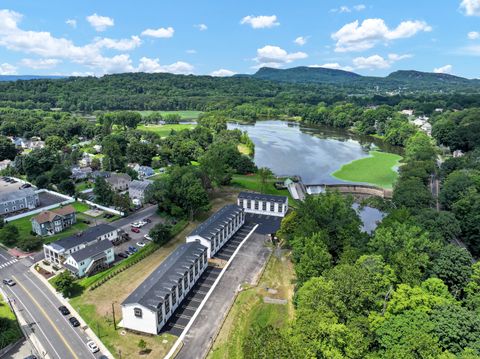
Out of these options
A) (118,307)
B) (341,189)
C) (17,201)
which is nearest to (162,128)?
(17,201)

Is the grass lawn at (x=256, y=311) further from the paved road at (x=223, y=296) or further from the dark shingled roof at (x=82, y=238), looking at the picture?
the dark shingled roof at (x=82, y=238)

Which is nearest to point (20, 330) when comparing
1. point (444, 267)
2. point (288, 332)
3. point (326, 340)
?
point (288, 332)

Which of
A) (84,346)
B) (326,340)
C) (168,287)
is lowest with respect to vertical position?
(84,346)

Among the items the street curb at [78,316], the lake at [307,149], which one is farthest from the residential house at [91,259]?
the lake at [307,149]

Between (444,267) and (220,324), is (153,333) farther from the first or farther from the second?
(444,267)

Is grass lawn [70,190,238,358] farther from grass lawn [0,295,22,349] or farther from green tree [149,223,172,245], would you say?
grass lawn [0,295,22,349]
